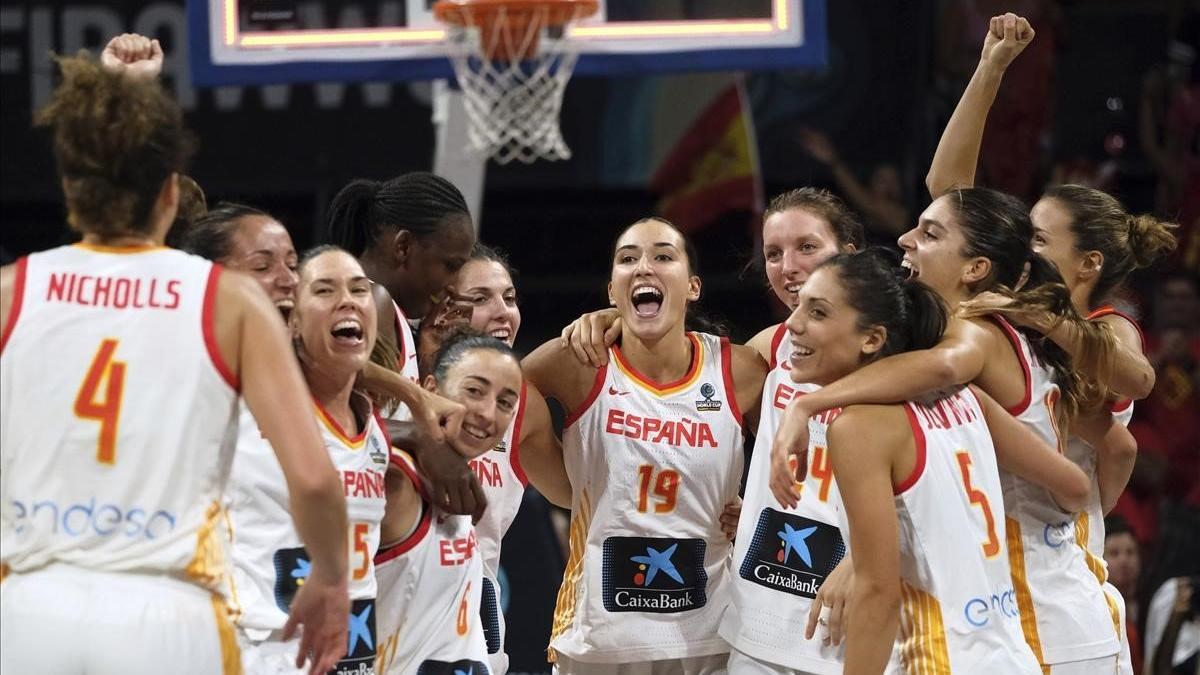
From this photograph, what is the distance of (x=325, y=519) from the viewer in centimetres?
329

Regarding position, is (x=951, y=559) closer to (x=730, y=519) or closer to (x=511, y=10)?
(x=730, y=519)

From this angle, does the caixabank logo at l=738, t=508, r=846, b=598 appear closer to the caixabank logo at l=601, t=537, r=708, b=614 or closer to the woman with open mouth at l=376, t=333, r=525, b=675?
the caixabank logo at l=601, t=537, r=708, b=614

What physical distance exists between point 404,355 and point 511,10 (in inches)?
116

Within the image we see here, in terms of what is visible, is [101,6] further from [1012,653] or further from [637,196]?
[1012,653]

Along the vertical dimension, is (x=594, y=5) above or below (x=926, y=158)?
above

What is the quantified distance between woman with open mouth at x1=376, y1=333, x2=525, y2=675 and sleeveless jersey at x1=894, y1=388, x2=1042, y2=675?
1146mm

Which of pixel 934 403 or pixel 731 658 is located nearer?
pixel 934 403

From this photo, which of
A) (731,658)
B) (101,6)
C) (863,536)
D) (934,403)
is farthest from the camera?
(101,6)

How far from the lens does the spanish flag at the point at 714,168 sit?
33.7 ft

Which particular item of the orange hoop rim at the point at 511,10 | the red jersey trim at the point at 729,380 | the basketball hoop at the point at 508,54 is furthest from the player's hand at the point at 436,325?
the orange hoop rim at the point at 511,10

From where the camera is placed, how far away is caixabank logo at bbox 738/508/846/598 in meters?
4.85

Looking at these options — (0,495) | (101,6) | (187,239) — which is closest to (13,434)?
(0,495)

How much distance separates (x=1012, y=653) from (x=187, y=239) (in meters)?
2.25

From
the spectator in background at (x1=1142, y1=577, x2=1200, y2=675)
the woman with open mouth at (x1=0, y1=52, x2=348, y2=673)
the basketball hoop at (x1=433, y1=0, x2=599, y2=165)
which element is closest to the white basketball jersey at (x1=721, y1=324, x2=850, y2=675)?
the woman with open mouth at (x1=0, y1=52, x2=348, y2=673)
